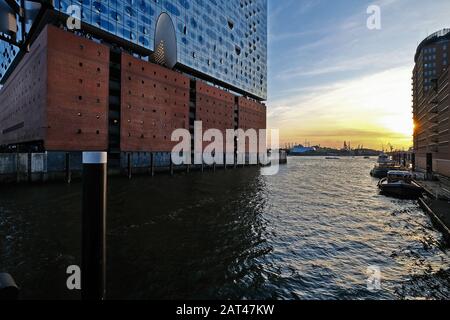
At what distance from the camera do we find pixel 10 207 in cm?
1808

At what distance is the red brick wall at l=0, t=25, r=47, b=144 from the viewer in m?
32.8

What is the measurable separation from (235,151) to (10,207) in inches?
2315

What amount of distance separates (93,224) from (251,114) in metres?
78.6

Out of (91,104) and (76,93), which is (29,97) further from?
(91,104)

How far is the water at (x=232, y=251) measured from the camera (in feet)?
25.3

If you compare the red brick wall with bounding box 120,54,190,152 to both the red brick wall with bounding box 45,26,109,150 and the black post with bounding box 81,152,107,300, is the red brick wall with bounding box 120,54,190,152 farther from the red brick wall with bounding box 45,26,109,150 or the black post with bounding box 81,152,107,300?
the black post with bounding box 81,152,107,300

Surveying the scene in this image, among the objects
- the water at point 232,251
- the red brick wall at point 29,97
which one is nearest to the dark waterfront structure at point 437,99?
the water at point 232,251

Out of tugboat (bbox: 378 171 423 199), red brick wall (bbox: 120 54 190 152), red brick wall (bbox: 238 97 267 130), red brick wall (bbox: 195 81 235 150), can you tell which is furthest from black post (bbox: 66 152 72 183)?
red brick wall (bbox: 238 97 267 130)

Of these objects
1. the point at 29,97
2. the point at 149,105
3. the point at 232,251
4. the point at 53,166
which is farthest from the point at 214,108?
the point at 232,251

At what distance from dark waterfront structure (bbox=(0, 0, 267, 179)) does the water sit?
17.5 meters

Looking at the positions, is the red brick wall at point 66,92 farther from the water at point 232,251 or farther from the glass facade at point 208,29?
the water at point 232,251

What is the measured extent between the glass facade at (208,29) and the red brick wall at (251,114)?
4.26 m

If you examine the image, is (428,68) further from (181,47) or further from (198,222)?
(198,222)
